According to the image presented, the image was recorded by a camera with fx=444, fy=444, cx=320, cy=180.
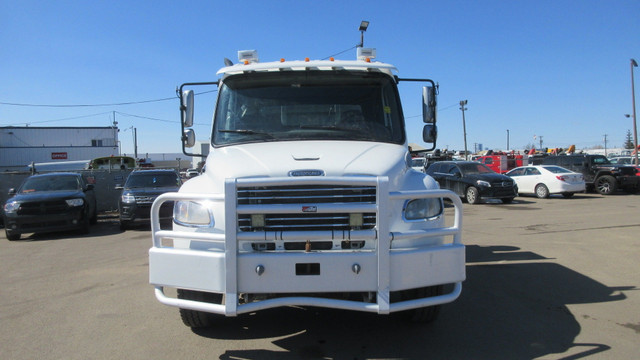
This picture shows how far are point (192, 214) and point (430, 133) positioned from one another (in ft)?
10.2

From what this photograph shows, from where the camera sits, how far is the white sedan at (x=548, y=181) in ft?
61.9

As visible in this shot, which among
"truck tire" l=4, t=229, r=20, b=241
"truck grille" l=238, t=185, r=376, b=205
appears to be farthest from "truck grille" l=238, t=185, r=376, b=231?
"truck tire" l=4, t=229, r=20, b=241

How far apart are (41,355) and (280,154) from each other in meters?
2.76

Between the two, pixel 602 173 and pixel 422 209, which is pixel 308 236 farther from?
pixel 602 173

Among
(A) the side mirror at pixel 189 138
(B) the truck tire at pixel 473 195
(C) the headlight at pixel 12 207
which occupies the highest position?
(A) the side mirror at pixel 189 138

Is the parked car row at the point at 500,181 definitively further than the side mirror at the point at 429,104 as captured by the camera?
Yes

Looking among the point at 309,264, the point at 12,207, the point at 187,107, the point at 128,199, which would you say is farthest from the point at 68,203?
the point at 309,264

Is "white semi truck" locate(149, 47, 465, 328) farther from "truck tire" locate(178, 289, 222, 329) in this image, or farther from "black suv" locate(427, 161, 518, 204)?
"black suv" locate(427, 161, 518, 204)

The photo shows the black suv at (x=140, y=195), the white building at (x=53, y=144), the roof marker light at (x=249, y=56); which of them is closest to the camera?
the roof marker light at (x=249, y=56)

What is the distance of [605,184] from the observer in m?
21.0

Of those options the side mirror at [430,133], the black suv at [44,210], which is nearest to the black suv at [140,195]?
the black suv at [44,210]

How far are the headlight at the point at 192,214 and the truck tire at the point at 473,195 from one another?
50.7ft

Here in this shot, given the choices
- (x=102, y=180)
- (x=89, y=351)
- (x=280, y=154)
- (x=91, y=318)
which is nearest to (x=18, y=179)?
(x=102, y=180)

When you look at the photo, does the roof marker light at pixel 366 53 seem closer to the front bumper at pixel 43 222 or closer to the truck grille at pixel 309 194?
the truck grille at pixel 309 194
